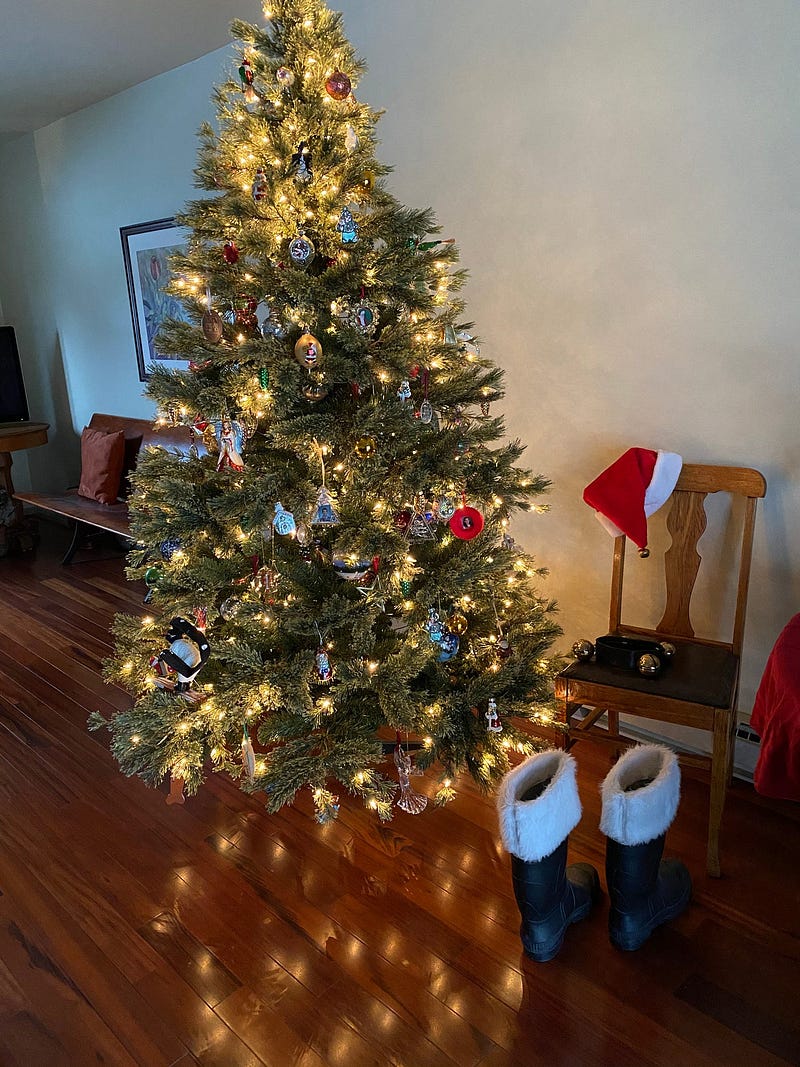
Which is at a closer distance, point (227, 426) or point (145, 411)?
point (227, 426)

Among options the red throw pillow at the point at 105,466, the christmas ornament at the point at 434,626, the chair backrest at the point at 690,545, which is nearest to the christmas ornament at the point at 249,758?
the christmas ornament at the point at 434,626

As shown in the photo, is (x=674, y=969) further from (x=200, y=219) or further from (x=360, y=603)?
(x=200, y=219)

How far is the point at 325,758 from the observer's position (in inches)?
74.9

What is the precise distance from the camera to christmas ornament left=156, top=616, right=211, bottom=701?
1.82 metres

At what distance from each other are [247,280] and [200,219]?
0.23m

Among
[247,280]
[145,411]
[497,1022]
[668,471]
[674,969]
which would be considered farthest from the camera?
[145,411]

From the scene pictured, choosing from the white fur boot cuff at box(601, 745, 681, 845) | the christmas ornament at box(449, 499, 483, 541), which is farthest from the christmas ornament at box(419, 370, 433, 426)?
the white fur boot cuff at box(601, 745, 681, 845)

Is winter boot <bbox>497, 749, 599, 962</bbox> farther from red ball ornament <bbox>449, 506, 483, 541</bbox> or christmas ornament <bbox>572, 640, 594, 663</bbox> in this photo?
red ball ornament <bbox>449, 506, 483, 541</bbox>

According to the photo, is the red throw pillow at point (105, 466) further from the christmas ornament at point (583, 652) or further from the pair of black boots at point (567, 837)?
the pair of black boots at point (567, 837)

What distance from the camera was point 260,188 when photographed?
1.77 meters

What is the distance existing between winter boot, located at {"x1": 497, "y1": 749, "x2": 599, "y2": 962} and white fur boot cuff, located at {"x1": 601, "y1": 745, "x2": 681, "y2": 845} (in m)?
0.08

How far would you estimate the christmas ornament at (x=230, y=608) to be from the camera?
191 cm

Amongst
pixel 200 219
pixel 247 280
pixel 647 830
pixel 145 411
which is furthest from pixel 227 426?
pixel 145 411

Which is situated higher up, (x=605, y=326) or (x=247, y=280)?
(x=247, y=280)
